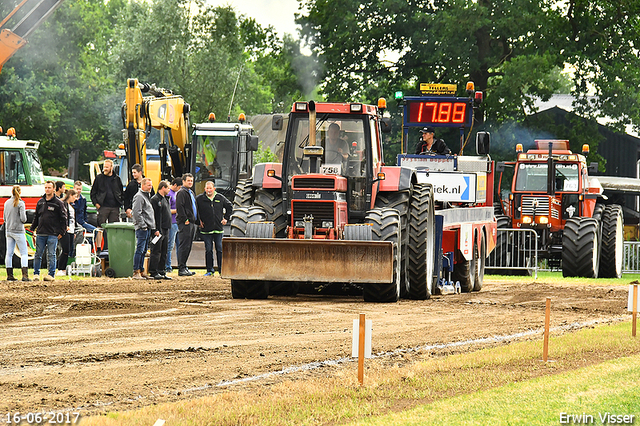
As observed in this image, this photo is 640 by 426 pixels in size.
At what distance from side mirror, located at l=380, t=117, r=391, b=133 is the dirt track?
105 inches

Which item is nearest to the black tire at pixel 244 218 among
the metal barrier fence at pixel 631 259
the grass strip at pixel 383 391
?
the grass strip at pixel 383 391

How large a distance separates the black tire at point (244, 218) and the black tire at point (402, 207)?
179cm

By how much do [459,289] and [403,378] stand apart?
10336 mm

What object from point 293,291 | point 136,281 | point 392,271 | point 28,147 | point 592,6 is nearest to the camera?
point 392,271

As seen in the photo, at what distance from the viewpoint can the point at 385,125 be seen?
15523 mm

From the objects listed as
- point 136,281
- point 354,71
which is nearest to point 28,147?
point 136,281

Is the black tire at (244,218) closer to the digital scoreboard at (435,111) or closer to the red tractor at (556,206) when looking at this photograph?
the digital scoreboard at (435,111)

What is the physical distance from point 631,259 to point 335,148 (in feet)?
48.4

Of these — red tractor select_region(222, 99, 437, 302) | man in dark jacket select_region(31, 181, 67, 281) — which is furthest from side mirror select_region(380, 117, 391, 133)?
man in dark jacket select_region(31, 181, 67, 281)

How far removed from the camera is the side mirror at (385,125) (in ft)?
50.7

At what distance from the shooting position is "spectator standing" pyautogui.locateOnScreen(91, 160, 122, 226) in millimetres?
20562

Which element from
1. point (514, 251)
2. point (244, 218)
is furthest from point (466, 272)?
point (514, 251)

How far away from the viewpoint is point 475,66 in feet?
121

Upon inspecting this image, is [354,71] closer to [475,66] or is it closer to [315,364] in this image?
[475,66]
